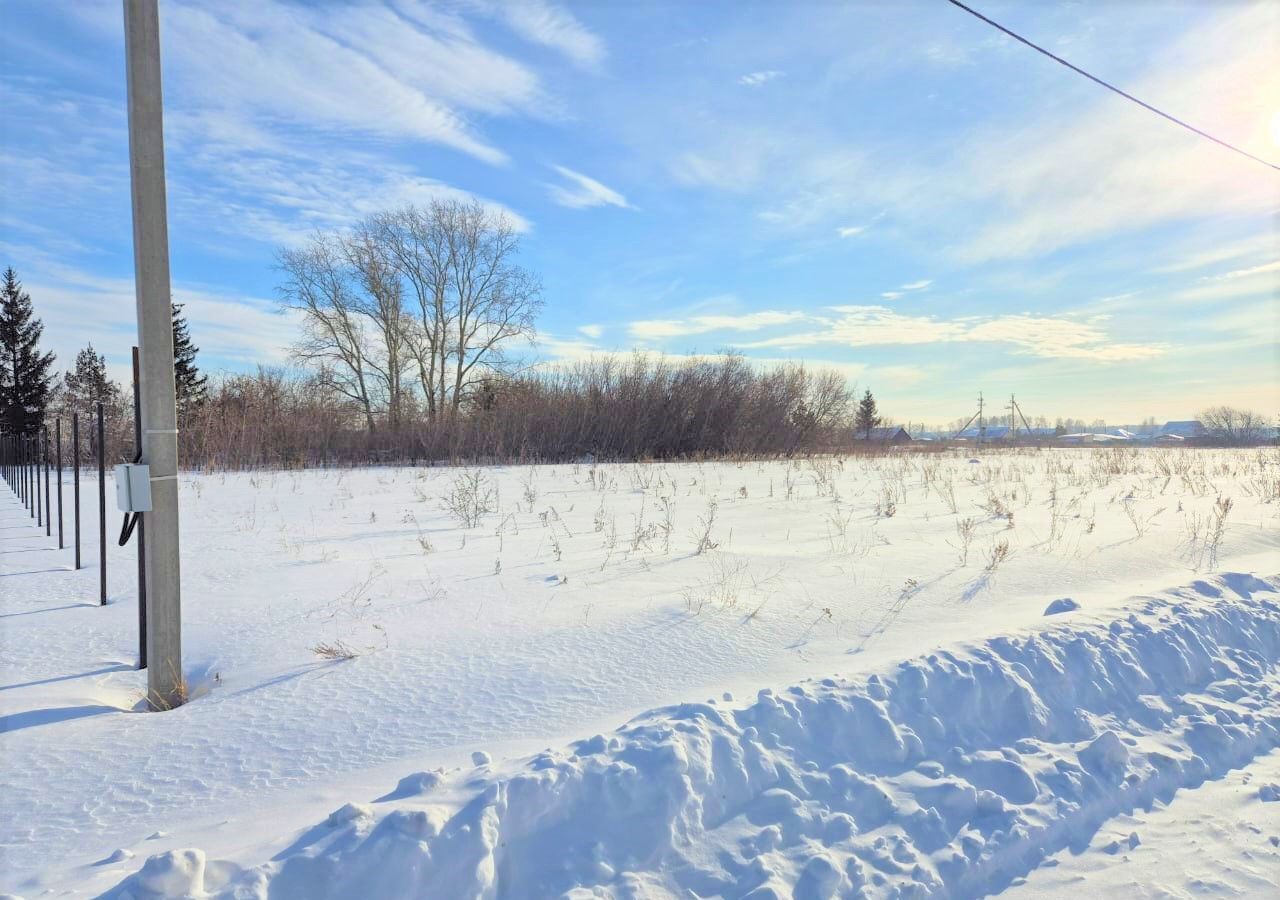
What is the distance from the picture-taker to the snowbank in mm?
2242

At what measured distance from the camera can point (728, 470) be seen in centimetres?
1720

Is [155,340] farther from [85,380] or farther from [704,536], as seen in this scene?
[85,380]

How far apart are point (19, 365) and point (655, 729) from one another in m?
59.0

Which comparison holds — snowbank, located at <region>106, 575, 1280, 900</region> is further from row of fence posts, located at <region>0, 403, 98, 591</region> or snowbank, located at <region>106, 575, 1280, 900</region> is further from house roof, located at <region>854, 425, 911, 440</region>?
house roof, located at <region>854, 425, 911, 440</region>

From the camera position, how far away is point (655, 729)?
2.94 metres

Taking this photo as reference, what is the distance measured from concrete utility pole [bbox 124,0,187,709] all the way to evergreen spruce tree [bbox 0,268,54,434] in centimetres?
5254

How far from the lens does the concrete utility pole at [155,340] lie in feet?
11.4

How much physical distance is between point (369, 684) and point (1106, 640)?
164 inches

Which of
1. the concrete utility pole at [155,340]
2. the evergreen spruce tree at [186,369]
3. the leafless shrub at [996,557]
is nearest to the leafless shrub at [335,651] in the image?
the concrete utility pole at [155,340]

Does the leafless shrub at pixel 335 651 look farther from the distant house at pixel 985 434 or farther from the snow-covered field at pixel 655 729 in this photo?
the distant house at pixel 985 434

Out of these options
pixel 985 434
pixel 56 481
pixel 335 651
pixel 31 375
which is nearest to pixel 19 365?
pixel 31 375

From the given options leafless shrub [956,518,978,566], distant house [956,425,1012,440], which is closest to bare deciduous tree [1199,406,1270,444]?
distant house [956,425,1012,440]

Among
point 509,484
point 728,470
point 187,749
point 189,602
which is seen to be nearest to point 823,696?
point 187,749

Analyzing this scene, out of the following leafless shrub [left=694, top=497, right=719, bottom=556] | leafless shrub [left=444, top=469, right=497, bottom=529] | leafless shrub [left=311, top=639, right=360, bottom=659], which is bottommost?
leafless shrub [left=311, top=639, right=360, bottom=659]
